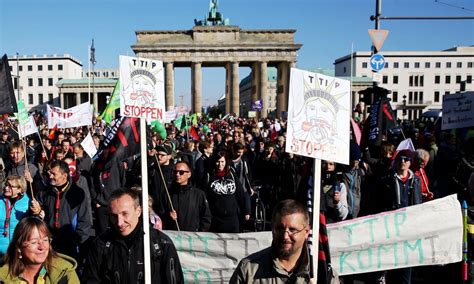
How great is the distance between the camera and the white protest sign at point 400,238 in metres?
4.93

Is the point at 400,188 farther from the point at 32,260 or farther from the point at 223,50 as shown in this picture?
the point at 223,50

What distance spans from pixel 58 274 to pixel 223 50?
6705 centimetres

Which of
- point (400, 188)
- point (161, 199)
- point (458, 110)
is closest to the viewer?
point (400, 188)

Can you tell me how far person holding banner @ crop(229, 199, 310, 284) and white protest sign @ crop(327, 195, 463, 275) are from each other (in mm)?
2265

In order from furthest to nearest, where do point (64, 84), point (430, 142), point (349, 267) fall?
1. point (64, 84)
2. point (430, 142)
3. point (349, 267)

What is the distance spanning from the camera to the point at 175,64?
236 ft

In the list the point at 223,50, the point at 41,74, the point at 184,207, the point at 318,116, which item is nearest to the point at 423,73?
the point at 223,50

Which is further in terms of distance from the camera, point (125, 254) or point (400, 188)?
point (400, 188)

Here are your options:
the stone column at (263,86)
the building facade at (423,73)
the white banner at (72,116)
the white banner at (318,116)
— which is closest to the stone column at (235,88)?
the stone column at (263,86)

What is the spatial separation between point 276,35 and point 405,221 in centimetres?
6591

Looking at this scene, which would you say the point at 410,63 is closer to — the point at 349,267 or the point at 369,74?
the point at 369,74

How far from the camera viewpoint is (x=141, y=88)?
416cm

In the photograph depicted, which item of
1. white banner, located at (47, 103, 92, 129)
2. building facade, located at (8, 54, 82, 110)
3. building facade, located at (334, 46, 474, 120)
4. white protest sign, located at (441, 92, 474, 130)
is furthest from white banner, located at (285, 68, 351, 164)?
building facade, located at (8, 54, 82, 110)

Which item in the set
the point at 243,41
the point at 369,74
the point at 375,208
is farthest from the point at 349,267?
the point at 369,74
